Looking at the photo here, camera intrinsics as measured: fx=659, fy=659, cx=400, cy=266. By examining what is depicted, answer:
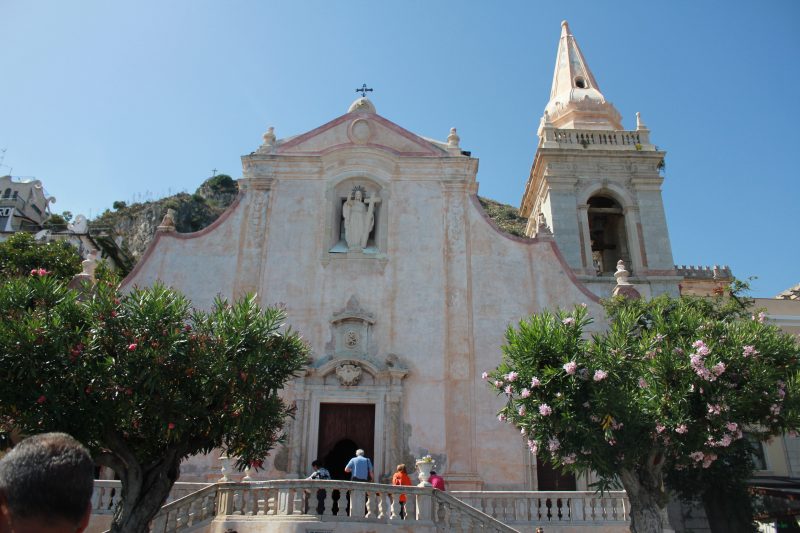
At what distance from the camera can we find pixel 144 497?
10539mm

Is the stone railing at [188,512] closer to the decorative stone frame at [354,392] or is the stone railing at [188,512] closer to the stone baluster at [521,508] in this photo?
the decorative stone frame at [354,392]

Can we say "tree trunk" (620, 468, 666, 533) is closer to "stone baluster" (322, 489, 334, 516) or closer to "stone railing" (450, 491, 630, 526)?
"stone railing" (450, 491, 630, 526)

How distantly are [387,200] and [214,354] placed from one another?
30.3 ft

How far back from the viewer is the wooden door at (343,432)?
1609 cm

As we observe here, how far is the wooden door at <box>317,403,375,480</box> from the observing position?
16.1 m

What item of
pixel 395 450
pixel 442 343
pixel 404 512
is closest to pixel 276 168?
pixel 442 343

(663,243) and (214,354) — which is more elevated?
(663,243)

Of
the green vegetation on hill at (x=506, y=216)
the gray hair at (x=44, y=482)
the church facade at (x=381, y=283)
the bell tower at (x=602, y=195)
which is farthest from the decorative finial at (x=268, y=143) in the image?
the green vegetation on hill at (x=506, y=216)

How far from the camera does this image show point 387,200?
18906 mm

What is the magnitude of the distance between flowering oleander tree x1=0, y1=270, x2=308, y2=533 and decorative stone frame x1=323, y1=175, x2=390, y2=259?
22.2ft

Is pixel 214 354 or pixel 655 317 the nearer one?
pixel 214 354

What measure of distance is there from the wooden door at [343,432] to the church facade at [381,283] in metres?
0.03

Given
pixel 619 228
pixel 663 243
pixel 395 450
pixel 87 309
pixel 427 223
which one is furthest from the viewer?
pixel 619 228

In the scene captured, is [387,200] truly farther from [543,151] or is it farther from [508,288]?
[543,151]
